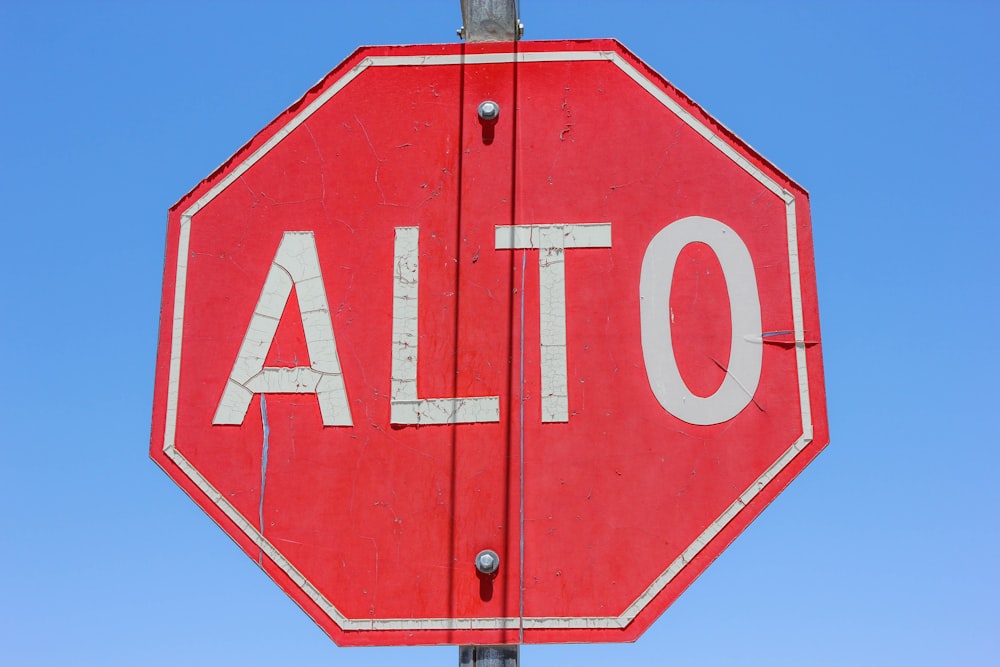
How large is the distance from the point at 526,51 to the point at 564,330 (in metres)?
1.05

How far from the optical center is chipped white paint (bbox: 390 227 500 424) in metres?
3.47

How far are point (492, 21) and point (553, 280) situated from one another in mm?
1014

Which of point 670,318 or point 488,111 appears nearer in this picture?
point 670,318

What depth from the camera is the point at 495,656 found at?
3.24 m

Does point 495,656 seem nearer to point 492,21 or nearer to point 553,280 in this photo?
point 553,280

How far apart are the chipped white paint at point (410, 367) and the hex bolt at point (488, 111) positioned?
18.6 inches

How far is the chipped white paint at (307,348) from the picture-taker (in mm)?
3494

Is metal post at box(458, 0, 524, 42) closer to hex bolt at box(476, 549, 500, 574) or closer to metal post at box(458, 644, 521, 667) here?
hex bolt at box(476, 549, 500, 574)

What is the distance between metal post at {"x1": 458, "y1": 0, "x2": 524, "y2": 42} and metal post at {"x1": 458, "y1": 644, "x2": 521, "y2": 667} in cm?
212

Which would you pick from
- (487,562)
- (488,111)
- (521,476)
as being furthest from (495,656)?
(488,111)

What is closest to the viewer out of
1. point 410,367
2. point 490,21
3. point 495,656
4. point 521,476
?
point 495,656

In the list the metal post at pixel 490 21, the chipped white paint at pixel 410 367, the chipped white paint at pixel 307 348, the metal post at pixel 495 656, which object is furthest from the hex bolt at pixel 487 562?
the metal post at pixel 490 21

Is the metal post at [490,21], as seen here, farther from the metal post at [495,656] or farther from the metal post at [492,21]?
the metal post at [495,656]

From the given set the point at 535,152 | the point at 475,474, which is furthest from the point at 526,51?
the point at 475,474
